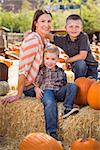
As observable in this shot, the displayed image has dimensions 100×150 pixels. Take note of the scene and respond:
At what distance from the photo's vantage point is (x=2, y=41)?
294 inches

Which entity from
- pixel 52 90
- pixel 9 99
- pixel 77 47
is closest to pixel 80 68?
pixel 77 47

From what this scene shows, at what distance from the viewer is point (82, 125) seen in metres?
3.15

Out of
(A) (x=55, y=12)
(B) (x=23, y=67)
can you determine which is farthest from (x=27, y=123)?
(A) (x=55, y=12)

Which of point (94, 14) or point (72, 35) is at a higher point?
point (94, 14)

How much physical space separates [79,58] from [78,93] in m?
0.45

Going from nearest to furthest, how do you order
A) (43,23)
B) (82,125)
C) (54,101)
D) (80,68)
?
(82,125)
(54,101)
(43,23)
(80,68)

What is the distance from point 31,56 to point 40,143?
2.59 ft

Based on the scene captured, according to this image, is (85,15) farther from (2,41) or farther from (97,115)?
(97,115)

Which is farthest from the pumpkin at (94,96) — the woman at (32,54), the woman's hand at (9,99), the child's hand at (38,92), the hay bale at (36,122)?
the woman's hand at (9,99)

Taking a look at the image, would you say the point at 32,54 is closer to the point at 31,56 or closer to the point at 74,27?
the point at 31,56

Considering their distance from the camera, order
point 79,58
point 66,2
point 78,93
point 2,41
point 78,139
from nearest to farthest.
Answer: point 78,139, point 78,93, point 79,58, point 2,41, point 66,2

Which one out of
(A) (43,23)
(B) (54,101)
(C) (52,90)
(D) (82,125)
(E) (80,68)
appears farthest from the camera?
(E) (80,68)

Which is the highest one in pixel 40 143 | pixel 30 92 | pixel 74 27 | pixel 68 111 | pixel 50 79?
pixel 74 27

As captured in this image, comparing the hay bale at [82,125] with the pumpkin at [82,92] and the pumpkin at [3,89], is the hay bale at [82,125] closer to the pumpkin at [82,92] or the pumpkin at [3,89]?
the pumpkin at [82,92]
